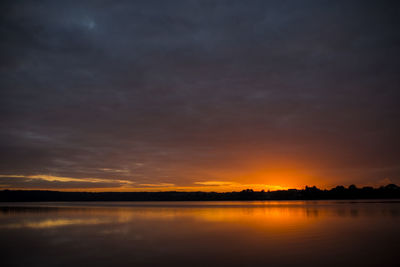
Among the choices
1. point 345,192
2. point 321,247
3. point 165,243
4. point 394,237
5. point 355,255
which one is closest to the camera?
point 355,255

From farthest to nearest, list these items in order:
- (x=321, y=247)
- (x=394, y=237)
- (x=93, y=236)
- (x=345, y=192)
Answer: (x=345, y=192), (x=93, y=236), (x=394, y=237), (x=321, y=247)

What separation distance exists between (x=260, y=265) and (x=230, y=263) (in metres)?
1.67

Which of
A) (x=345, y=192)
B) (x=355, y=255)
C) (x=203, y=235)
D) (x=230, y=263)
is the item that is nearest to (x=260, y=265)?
(x=230, y=263)

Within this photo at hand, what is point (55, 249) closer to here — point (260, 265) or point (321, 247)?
point (260, 265)

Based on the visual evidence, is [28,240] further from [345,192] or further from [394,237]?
[345,192]

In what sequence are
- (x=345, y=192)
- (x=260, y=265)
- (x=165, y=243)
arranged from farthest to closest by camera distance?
(x=345, y=192)
(x=165, y=243)
(x=260, y=265)

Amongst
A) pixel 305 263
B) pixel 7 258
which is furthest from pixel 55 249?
pixel 305 263

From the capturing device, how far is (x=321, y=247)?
21.1 meters

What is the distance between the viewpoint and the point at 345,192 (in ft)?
616

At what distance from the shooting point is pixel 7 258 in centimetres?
1875

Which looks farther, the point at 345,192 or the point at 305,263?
the point at 345,192

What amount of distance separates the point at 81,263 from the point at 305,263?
41.9ft

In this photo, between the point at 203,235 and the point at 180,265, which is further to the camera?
the point at 203,235

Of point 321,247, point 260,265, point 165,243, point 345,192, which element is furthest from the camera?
point 345,192
